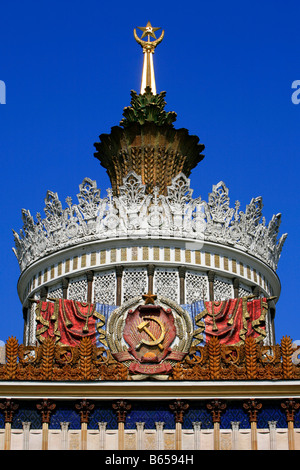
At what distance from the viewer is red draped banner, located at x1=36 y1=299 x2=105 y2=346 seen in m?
34.4

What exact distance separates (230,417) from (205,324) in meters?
3.75

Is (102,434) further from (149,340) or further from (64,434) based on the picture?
(149,340)

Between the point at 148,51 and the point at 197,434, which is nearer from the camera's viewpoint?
the point at 197,434

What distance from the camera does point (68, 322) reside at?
114ft

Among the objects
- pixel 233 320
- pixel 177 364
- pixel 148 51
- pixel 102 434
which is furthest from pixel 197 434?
pixel 148 51

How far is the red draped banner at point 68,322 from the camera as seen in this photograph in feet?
113

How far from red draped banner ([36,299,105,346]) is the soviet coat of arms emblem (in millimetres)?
597

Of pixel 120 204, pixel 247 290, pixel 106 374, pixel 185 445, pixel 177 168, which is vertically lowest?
pixel 185 445

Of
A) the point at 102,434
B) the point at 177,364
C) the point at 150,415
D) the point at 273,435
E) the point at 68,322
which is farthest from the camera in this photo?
the point at 68,322

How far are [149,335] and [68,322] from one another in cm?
A: 287

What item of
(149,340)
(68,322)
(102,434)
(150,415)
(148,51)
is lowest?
(102,434)

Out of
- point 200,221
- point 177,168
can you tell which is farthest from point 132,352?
point 177,168

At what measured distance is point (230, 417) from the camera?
3222cm

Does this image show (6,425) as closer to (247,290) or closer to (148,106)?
(247,290)
